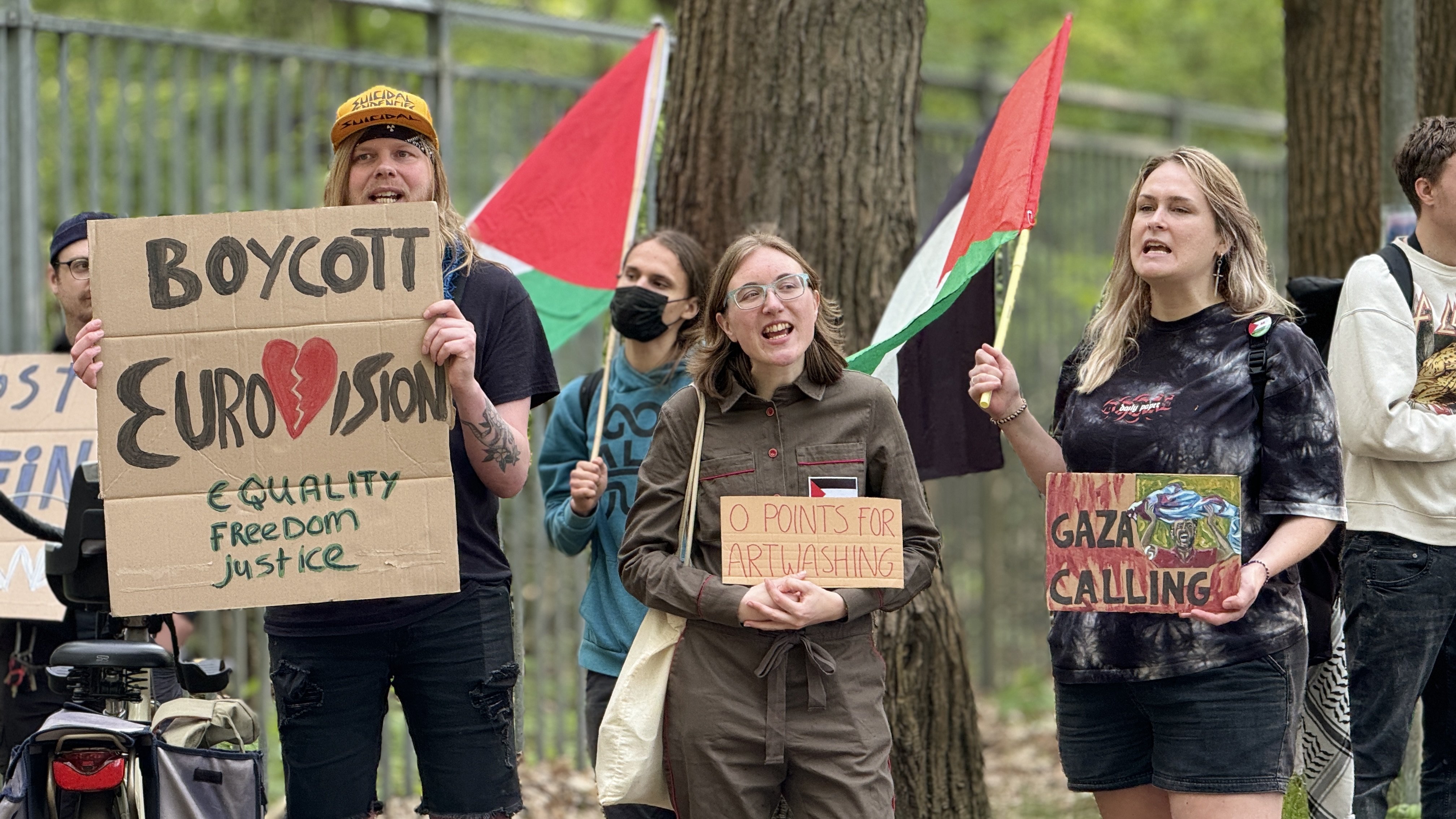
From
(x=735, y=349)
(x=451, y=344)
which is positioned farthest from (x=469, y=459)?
(x=735, y=349)

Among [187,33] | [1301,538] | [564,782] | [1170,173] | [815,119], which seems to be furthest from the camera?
[564,782]

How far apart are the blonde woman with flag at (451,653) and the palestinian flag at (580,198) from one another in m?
1.53

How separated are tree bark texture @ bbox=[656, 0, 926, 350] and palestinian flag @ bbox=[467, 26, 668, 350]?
373 millimetres

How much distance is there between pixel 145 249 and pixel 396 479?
2.47 ft

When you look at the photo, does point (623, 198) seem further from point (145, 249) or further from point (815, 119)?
point (145, 249)

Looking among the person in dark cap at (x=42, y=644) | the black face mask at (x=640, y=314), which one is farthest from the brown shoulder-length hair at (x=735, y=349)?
the person in dark cap at (x=42, y=644)

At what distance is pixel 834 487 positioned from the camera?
331cm

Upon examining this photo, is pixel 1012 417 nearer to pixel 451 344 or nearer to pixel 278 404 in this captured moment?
pixel 451 344

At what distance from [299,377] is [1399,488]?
9.48 ft

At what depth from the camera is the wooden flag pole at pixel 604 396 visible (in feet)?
14.0

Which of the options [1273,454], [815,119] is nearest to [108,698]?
[1273,454]

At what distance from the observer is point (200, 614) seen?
21.3 feet

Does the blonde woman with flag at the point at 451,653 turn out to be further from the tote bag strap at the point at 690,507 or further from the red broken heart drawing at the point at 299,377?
the tote bag strap at the point at 690,507

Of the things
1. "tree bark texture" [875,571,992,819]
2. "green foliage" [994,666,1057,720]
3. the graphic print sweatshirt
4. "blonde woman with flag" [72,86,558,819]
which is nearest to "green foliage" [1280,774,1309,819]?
the graphic print sweatshirt
